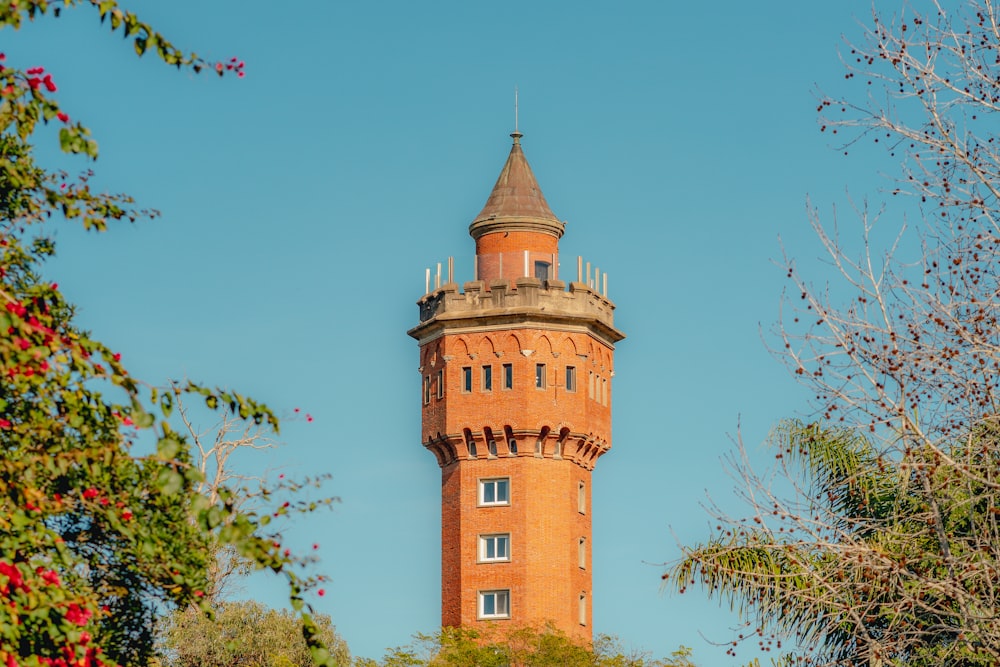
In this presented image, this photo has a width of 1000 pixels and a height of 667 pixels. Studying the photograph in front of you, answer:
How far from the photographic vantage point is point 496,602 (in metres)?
62.3

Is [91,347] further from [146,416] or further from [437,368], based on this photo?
[437,368]

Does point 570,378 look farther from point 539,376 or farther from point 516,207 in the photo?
point 516,207

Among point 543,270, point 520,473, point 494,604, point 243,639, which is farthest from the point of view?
point 543,270

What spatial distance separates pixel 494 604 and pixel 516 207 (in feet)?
49.1

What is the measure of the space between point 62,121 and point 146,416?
7.99 ft

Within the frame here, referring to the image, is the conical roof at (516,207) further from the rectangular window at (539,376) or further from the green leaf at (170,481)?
the green leaf at (170,481)

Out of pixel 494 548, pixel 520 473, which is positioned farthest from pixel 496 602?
pixel 520 473

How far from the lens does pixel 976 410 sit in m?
18.0

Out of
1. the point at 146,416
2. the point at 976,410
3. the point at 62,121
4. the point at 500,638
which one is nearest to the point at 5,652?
the point at 146,416

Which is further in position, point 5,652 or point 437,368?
point 437,368

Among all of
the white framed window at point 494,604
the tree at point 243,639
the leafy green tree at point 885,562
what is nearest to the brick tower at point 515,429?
the white framed window at point 494,604

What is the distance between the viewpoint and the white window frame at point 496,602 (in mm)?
62125

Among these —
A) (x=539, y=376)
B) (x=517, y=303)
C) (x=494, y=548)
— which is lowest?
(x=494, y=548)

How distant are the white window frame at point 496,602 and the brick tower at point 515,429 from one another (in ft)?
0.11
